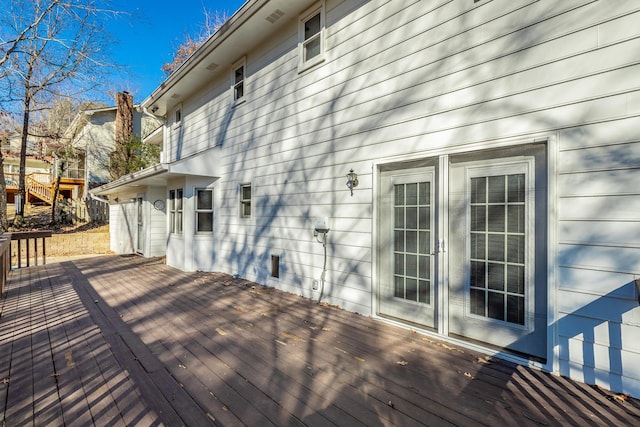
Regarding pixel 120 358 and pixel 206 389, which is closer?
pixel 206 389

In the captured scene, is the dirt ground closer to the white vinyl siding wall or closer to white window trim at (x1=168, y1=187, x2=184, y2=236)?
white window trim at (x1=168, y1=187, x2=184, y2=236)

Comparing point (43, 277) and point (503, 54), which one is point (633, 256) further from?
point (43, 277)

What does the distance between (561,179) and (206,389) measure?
322 cm

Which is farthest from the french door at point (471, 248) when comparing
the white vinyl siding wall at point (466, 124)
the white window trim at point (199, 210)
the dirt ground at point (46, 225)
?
the dirt ground at point (46, 225)

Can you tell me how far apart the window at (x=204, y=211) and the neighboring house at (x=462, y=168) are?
1.80m

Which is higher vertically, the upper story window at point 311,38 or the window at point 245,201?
the upper story window at point 311,38

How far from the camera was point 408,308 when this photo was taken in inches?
143

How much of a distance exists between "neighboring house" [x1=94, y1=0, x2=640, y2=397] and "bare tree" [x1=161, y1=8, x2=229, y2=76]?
11.9 m

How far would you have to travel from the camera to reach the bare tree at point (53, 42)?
27.2 feet

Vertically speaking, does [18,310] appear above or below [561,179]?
below

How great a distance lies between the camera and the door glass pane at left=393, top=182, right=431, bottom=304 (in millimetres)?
3471

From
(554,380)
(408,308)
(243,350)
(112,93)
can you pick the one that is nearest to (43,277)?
(243,350)

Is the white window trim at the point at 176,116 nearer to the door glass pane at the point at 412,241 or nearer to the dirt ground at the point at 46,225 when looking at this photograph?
the dirt ground at the point at 46,225

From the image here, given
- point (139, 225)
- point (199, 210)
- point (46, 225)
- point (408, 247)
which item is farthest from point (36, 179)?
point (408, 247)
